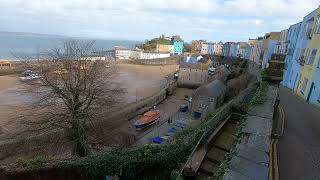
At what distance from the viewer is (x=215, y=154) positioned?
6.57 meters

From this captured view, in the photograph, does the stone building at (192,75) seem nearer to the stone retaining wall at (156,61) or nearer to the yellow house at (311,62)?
the stone retaining wall at (156,61)

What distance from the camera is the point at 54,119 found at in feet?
50.6

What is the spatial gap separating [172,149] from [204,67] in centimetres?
6318

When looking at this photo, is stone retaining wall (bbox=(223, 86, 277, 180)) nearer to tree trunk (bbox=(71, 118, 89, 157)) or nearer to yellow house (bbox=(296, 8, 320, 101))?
tree trunk (bbox=(71, 118, 89, 157))

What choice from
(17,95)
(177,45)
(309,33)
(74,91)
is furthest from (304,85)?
(177,45)

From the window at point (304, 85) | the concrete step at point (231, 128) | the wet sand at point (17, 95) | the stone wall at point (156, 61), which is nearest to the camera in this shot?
the concrete step at point (231, 128)

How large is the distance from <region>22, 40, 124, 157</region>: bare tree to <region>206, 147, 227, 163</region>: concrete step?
391 inches

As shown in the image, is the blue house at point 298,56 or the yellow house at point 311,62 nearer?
the yellow house at point 311,62

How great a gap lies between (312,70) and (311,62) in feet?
3.90

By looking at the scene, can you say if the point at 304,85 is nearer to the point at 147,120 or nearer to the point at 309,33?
the point at 309,33

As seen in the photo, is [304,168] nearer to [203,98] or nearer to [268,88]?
[268,88]

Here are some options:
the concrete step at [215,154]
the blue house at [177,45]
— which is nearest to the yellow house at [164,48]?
the blue house at [177,45]

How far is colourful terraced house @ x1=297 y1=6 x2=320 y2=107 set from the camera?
1890 cm

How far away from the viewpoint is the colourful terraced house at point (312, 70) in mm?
18903
